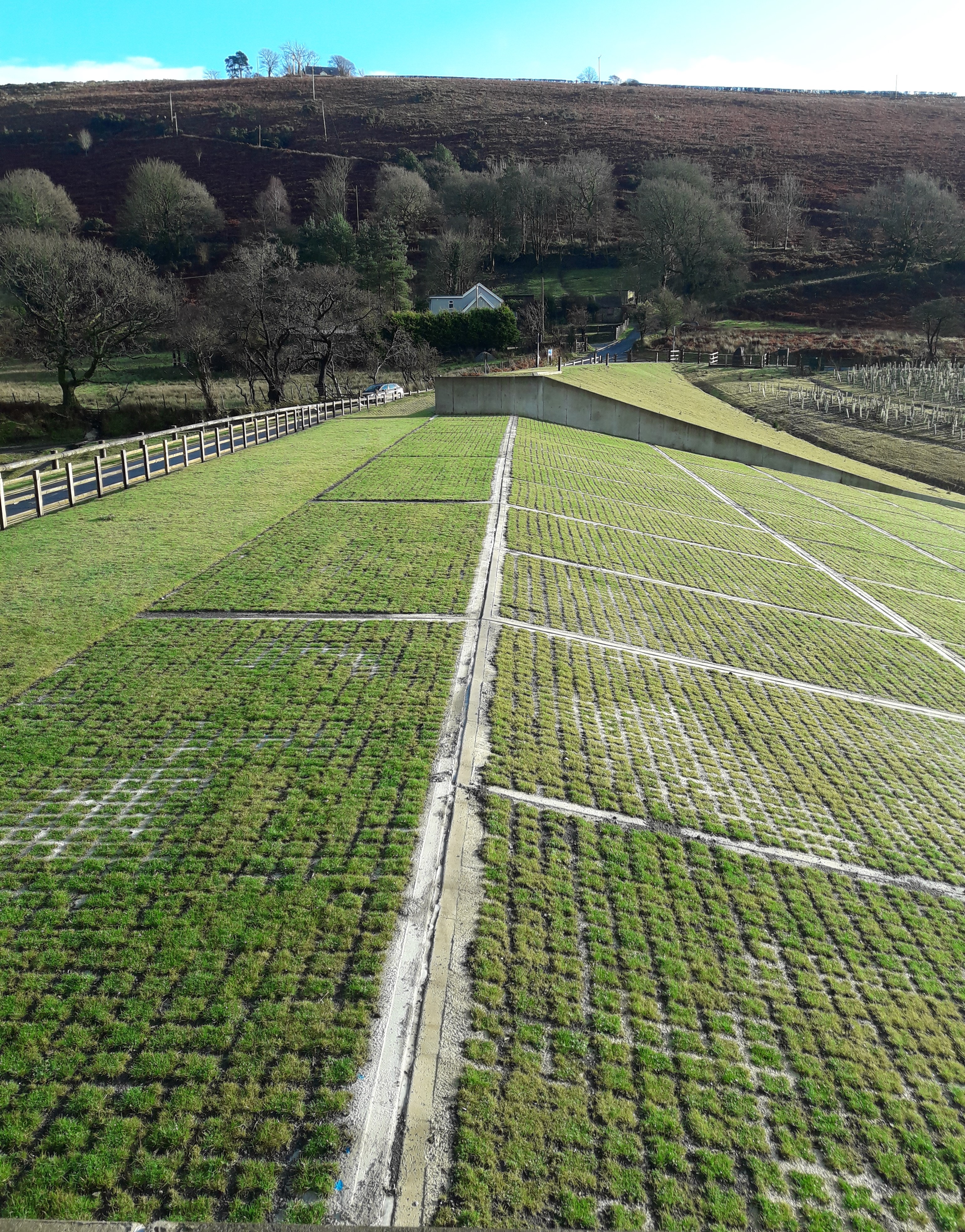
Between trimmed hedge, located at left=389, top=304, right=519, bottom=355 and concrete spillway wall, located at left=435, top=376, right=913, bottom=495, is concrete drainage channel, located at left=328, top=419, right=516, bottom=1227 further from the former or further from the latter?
trimmed hedge, located at left=389, top=304, right=519, bottom=355

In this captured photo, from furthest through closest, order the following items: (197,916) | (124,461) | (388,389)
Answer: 1. (388,389)
2. (124,461)
3. (197,916)

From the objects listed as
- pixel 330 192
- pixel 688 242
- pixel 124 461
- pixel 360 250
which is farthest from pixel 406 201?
pixel 124 461

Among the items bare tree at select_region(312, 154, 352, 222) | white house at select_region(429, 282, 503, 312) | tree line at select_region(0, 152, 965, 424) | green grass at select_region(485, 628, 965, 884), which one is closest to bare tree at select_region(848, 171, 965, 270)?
tree line at select_region(0, 152, 965, 424)

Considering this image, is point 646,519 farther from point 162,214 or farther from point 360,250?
point 162,214

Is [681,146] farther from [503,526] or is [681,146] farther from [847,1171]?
[847,1171]

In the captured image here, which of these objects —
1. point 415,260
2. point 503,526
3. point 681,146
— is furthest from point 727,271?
point 503,526
